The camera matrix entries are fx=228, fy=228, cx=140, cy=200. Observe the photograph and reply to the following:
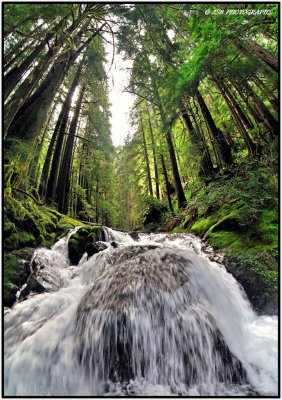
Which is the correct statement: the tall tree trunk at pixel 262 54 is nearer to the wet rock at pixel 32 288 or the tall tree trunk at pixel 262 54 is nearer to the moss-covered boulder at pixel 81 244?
the moss-covered boulder at pixel 81 244

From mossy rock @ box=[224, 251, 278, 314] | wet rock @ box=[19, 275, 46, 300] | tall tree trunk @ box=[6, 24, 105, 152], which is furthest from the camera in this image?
tall tree trunk @ box=[6, 24, 105, 152]

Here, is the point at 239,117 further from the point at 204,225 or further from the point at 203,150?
the point at 204,225

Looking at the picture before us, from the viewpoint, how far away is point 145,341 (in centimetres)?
332

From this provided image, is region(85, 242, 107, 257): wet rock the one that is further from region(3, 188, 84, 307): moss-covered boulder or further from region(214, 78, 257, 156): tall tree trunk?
region(214, 78, 257, 156): tall tree trunk

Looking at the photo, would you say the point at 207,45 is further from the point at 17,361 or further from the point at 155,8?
the point at 17,361

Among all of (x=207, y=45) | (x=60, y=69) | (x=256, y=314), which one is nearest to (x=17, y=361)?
(x=256, y=314)

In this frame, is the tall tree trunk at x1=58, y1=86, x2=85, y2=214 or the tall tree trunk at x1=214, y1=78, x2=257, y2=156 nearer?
the tall tree trunk at x1=214, y1=78, x2=257, y2=156

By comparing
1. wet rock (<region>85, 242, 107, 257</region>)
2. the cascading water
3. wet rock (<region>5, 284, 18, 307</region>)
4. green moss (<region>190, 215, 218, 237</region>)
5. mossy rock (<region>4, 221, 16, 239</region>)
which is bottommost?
the cascading water

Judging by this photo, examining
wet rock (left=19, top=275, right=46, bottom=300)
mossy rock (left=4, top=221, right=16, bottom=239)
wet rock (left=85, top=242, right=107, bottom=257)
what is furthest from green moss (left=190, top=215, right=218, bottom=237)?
mossy rock (left=4, top=221, right=16, bottom=239)

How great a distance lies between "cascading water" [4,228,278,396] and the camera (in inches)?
120

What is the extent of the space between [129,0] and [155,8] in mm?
1252

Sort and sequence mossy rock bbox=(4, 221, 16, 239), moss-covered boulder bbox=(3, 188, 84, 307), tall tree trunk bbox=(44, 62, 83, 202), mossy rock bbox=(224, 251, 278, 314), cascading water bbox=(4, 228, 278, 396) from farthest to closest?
tall tree trunk bbox=(44, 62, 83, 202) < mossy rock bbox=(4, 221, 16, 239) < moss-covered boulder bbox=(3, 188, 84, 307) < mossy rock bbox=(224, 251, 278, 314) < cascading water bbox=(4, 228, 278, 396)

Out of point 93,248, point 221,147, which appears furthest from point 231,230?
point 221,147

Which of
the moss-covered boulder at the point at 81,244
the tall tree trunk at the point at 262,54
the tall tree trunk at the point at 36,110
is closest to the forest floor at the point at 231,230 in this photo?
the moss-covered boulder at the point at 81,244
